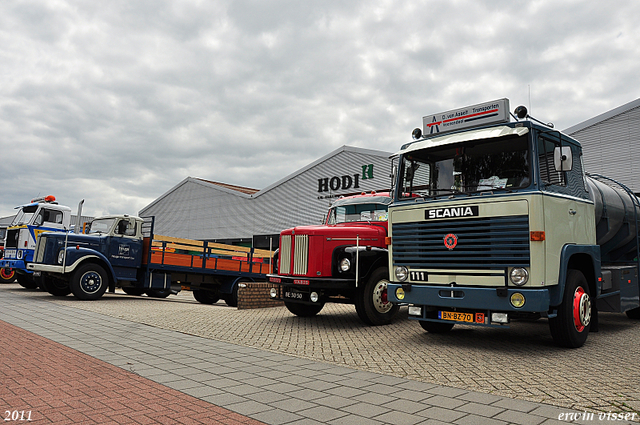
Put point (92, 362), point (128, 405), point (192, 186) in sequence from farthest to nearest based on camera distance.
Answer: point (192, 186) → point (92, 362) → point (128, 405)

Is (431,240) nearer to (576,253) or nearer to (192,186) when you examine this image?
(576,253)

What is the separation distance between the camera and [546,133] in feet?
21.3

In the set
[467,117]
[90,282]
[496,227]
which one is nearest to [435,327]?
[496,227]

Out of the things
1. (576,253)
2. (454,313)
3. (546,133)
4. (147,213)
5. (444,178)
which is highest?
(147,213)

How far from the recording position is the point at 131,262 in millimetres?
14656

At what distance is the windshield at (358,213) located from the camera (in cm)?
980

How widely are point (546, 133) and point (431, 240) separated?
2220mm

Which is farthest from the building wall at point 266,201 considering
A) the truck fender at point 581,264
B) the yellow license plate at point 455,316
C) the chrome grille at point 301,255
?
the yellow license plate at point 455,316

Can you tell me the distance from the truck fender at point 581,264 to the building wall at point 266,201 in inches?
635

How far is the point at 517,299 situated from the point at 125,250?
12361 mm

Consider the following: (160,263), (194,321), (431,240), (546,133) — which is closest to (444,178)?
(431,240)

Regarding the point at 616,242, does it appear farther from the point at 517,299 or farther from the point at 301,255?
the point at 301,255

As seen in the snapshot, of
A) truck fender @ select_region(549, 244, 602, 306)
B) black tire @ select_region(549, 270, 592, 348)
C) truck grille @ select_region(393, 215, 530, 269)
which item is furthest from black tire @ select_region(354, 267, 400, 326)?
truck fender @ select_region(549, 244, 602, 306)

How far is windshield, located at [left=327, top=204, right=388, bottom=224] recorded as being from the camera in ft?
32.2
